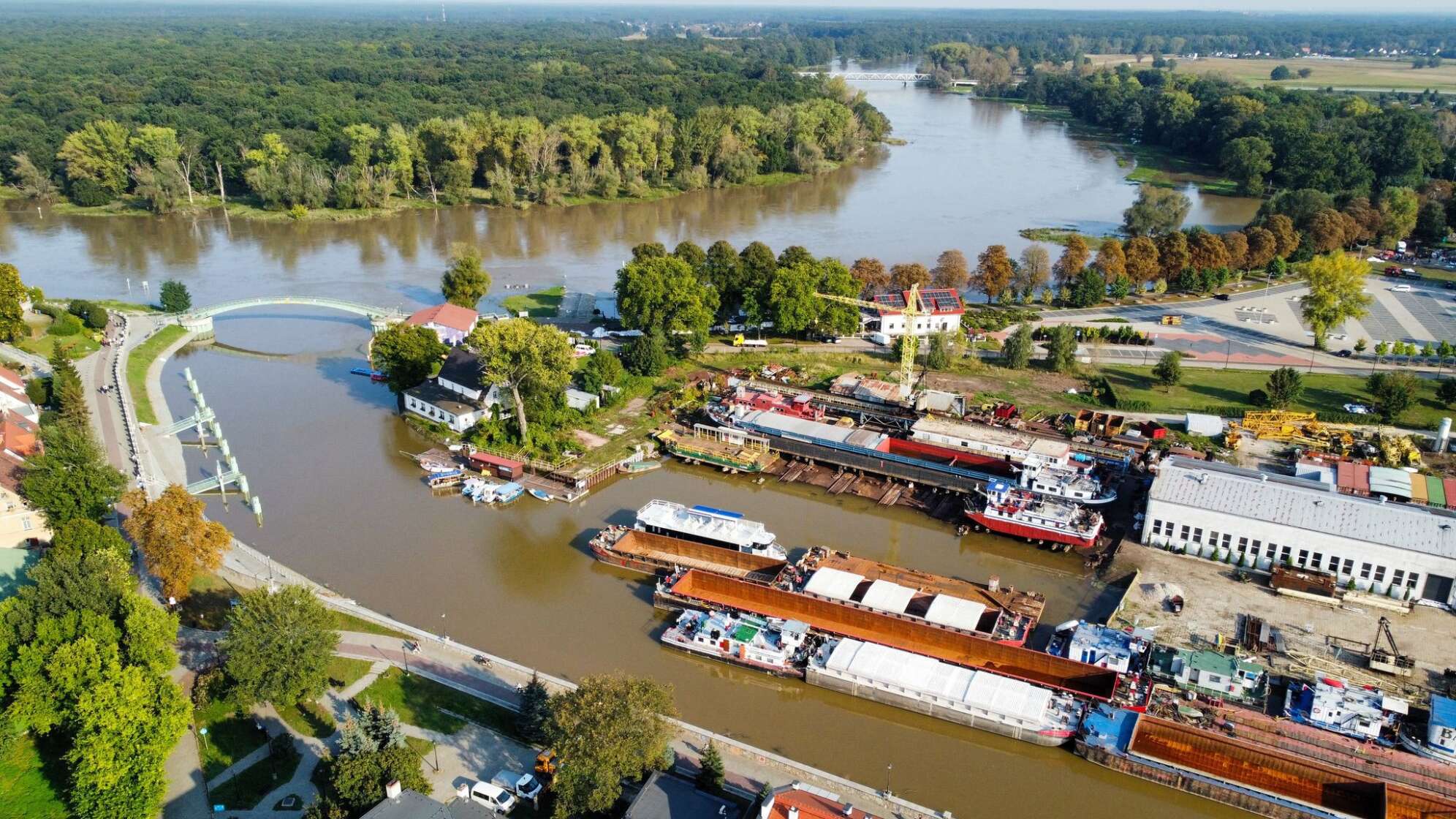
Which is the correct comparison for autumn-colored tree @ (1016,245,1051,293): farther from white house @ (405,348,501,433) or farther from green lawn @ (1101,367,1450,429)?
white house @ (405,348,501,433)

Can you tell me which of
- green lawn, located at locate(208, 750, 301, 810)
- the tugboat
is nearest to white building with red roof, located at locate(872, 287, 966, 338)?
the tugboat

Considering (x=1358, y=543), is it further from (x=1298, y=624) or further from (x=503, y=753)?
(x=503, y=753)

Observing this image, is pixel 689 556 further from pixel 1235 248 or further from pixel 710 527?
pixel 1235 248

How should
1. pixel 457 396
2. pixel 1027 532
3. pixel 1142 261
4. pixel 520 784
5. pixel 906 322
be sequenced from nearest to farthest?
pixel 520 784 < pixel 1027 532 < pixel 457 396 < pixel 906 322 < pixel 1142 261

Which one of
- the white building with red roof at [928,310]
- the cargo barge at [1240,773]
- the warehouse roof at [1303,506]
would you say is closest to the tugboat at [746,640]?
the cargo barge at [1240,773]

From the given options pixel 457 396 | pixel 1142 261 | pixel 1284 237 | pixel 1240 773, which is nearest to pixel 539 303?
pixel 457 396
